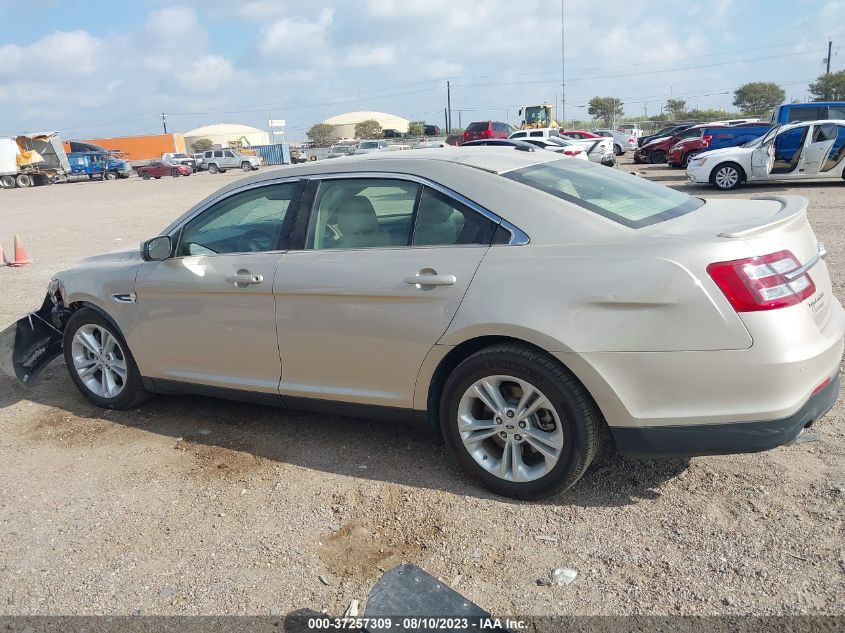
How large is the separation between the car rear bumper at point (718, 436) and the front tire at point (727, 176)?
1558cm

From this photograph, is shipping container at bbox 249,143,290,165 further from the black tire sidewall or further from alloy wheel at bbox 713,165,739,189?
the black tire sidewall

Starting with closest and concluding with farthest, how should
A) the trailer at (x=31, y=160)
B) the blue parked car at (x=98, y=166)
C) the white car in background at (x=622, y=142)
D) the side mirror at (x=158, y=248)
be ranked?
the side mirror at (x=158, y=248), the white car in background at (x=622, y=142), the trailer at (x=31, y=160), the blue parked car at (x=98, y=166)

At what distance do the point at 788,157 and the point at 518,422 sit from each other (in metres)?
16.2

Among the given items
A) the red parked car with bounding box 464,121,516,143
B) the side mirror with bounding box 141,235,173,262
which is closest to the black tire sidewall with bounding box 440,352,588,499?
the side mirror with bounding box 141,235,173,262

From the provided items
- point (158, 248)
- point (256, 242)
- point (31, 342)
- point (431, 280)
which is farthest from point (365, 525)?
point (31, 342)

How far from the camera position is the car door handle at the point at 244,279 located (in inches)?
156

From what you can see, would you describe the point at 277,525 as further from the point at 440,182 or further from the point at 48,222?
the point at 48,222

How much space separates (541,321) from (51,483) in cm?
293

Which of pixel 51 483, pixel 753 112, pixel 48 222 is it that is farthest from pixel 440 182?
pixel 753 112

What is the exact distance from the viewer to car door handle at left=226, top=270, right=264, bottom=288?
3971mm

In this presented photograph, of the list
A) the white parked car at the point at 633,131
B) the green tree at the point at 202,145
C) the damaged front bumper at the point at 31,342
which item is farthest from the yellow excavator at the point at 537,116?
the green tree at the point at 202,145

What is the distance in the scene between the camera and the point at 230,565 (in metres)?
3.12

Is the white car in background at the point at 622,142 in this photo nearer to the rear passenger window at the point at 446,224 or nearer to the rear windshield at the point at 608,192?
the rear windshield at the point at 608,192

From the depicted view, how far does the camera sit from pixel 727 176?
1730 centimetres
